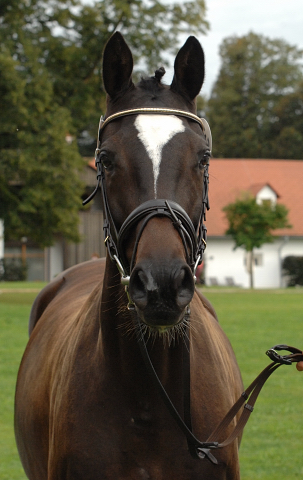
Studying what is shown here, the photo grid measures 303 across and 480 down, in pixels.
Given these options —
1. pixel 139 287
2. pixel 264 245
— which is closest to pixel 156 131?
pixel 139 287

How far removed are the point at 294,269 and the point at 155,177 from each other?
4540 cm

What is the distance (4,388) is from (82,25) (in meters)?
20.0

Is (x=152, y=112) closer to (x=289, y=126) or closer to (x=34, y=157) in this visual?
(x=34, y=157)

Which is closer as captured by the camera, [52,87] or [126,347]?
[126,347]

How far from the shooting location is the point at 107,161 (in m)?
2.93

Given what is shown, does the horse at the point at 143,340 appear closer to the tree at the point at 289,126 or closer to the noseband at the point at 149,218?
the noseband at the point at 149,218

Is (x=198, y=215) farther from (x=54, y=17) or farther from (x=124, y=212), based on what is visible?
(x=54, y=17)

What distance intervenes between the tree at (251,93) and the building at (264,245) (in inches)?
→ 306

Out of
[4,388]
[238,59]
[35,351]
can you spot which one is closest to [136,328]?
[35,351]

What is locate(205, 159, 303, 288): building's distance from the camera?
159 feet

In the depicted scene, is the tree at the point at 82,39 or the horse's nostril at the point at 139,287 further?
the tree at the point at 82,39

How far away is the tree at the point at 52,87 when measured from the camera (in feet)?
79.6

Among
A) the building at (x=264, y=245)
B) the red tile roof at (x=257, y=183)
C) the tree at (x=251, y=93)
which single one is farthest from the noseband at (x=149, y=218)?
the tree at (x=251, y=93)

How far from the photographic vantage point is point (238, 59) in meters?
67.4
